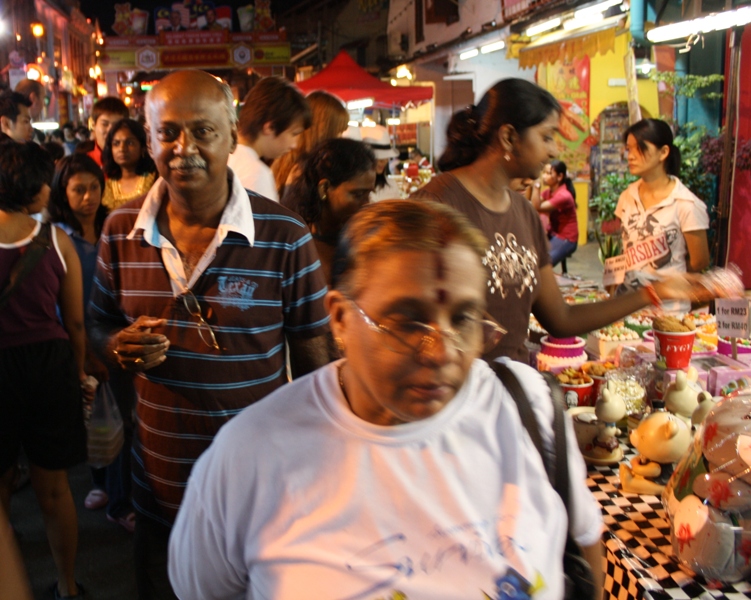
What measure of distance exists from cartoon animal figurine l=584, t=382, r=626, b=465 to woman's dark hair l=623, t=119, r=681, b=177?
2.38m

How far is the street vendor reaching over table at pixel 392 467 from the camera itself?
111cm

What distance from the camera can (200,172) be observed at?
1955 mm

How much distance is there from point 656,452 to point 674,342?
2.20 ft

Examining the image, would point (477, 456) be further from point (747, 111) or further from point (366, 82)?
point (366, 82)

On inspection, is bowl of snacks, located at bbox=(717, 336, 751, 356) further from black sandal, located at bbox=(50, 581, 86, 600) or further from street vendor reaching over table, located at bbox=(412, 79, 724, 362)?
black sandal, located at bbox=(50, 581, 86, 600)

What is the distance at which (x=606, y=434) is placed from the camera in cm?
243

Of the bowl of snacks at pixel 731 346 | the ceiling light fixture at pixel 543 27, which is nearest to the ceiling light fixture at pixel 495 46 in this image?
the ceiling light fixture at pixel 543 27

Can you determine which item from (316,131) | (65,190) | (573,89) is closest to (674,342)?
(316,131)

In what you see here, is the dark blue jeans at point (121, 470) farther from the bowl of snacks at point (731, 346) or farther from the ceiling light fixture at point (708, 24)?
the ceiling light fixture at point (708, 24)

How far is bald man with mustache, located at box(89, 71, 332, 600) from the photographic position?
1.94 metres

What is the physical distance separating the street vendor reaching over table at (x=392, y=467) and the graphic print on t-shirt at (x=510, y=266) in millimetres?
933

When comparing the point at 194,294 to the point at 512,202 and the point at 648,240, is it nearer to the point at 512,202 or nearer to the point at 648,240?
the point at 512,202

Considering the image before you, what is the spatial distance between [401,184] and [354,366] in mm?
8668

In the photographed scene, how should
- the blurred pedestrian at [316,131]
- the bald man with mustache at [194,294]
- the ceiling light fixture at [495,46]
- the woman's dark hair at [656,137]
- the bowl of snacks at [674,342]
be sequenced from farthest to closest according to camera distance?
1. the ceiling light fixture at [495,46]
2. the woman's dark hair at [656,137]
3. the blurred pedestrian at [316,131]
4. the bowl of snacks at [674,342]
5. the bald man with mustache at [194,294]
